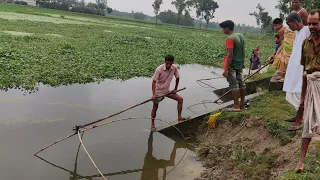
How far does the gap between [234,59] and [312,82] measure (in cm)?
261

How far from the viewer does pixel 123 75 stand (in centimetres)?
1138

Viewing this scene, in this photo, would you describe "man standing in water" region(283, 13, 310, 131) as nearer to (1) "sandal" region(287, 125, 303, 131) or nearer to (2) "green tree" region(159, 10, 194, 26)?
(1) "sandal" region(287, 125, 303, 131)

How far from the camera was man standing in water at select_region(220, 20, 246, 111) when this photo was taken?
605 centimetres

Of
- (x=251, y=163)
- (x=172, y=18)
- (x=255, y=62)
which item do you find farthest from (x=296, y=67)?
A: (x=172, y=18)

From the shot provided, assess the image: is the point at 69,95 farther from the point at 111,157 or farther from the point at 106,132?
the point at 111,157

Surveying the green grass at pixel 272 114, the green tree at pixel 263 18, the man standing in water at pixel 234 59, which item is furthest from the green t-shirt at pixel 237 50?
the green tree at pixel 263 18

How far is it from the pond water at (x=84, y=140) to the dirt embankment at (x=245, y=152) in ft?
1.11

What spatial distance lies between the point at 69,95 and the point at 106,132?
261 centimetres

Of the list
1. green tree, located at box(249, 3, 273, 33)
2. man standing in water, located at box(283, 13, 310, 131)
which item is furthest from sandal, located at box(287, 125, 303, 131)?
green tree, located at box(249, 3, 273, 33)

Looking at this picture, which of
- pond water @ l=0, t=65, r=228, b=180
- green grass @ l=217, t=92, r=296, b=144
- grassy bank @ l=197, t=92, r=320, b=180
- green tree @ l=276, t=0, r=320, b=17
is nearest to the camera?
grassy bank @ l=197, t=92, r=320, b=180

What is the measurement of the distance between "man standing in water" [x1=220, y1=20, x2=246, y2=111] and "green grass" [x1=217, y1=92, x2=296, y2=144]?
329 mm

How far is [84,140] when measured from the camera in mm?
5934

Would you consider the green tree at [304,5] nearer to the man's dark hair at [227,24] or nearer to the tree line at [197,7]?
the man's dark hair at [227,24]

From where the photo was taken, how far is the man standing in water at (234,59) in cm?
605
